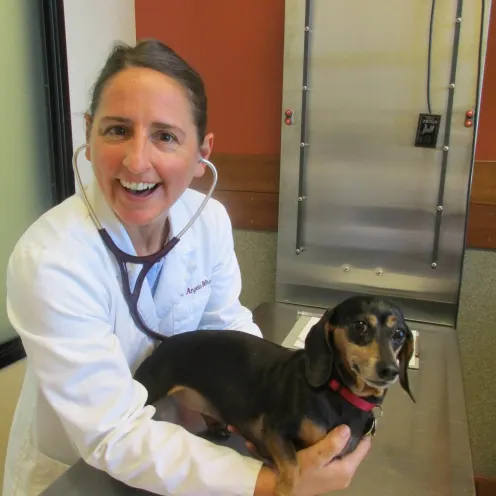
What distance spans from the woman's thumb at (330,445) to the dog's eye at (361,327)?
0.44 ft

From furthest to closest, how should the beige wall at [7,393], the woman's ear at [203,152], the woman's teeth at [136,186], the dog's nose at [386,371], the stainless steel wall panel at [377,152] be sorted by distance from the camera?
the beige wall at [7,393] → the stainless steel wall panel at [377,152] → the woman's ear at [203,152] → the woman's teeth at [136,186] → the dog's nose at [386,371]

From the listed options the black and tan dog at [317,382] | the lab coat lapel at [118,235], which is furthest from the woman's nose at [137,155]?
the black and tan dog at [317,382]

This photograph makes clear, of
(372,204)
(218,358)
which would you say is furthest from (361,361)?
(372,204)

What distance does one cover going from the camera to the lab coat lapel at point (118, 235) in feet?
2.82

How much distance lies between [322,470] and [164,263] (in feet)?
1.41

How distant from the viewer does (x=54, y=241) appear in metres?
0.77

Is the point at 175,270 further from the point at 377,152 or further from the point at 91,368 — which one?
the point at 377,152

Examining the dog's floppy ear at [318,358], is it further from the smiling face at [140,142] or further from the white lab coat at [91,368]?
the smiling face at [140,142]

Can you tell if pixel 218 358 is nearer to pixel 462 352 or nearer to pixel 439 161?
pixel 439 161

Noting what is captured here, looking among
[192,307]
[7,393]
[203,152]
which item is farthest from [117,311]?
[7,393]

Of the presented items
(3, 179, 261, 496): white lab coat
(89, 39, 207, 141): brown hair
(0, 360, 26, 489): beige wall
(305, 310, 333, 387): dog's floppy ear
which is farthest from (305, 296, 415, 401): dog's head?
(0, 360, 26, 489): beige wall

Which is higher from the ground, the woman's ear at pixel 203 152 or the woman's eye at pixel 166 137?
the woman's eye at pixel 166 137

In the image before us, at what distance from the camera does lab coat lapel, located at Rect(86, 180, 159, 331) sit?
859mm

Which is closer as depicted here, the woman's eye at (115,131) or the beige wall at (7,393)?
the woman's eye at (115,131)
